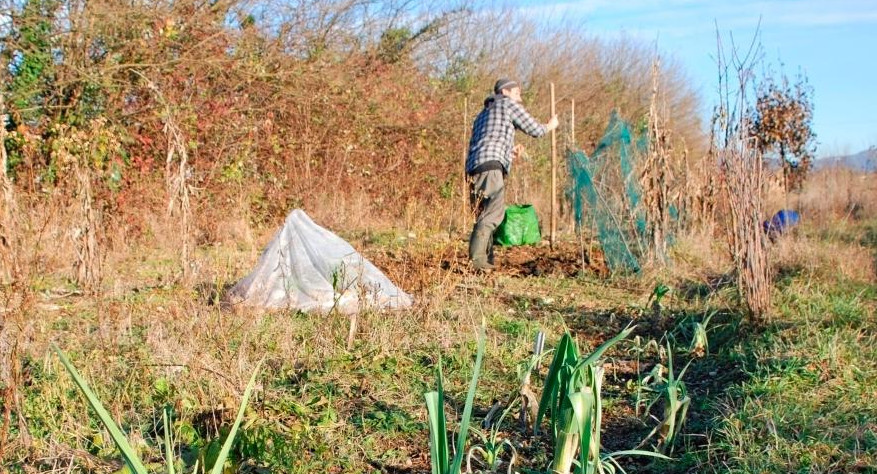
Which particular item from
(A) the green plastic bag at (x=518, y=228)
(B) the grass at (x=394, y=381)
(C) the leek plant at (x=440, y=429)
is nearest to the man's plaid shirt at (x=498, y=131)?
(A) the green plastic bag at (x=518, y=228)

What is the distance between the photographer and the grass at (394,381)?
3.02 meters

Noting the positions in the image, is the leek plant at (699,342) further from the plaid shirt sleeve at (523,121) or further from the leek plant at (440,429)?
the plaid shirt sleeve at (523,121)

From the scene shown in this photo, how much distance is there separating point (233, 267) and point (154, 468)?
13.8 ft

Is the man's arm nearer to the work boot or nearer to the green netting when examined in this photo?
the green netting

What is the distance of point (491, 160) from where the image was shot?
752 cm

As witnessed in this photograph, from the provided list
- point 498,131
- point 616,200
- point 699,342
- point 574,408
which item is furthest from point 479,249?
point 574,408

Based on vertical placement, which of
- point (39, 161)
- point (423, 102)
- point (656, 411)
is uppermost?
point (423, 102)

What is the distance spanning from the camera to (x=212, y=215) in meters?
10.4

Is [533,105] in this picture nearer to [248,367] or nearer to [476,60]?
[476,60]

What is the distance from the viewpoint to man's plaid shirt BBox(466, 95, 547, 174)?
7.55 m

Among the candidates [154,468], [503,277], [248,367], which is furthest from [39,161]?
[154,468]

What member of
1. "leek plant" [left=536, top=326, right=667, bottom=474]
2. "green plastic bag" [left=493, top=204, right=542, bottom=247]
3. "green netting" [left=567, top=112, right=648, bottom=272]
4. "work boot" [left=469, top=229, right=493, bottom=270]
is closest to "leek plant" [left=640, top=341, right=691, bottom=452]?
"leek plant" [left=536, top=326, right=667, bottom=474]

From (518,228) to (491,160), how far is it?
1571mm

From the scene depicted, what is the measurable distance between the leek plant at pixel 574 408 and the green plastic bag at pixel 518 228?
606 centimetres
